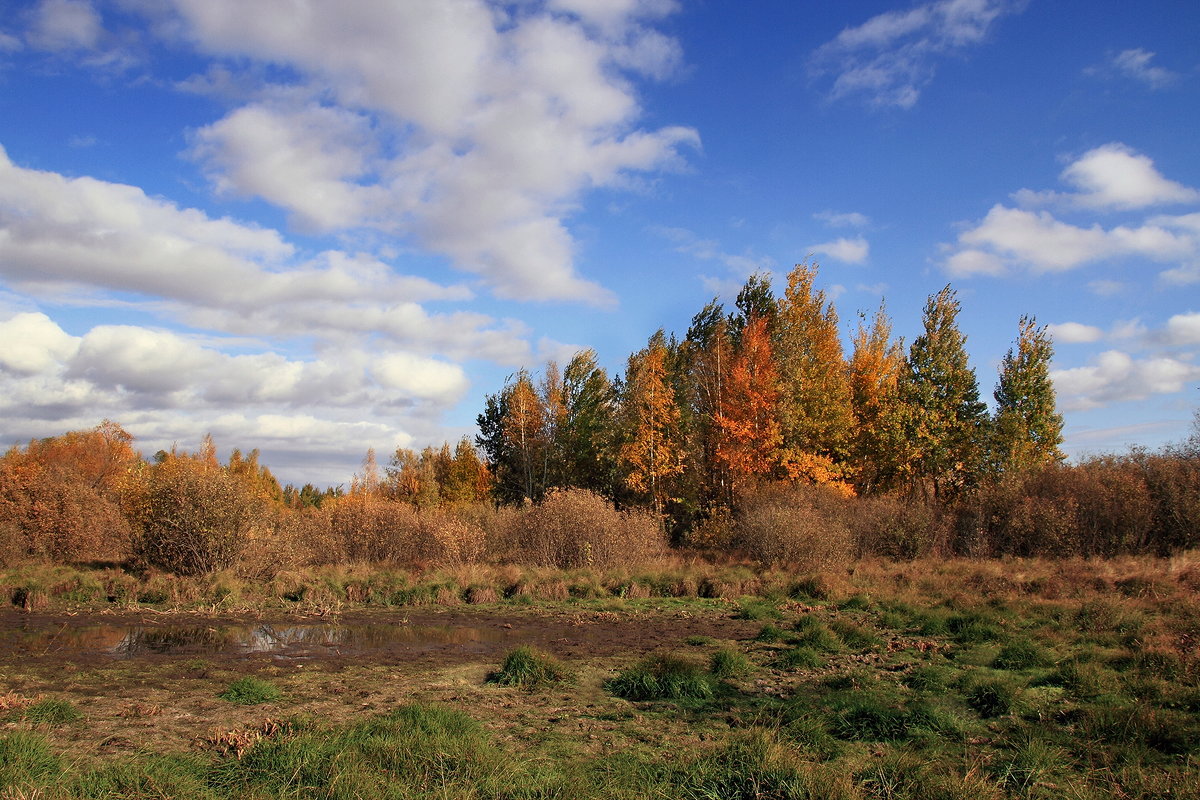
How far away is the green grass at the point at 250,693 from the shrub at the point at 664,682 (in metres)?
4.41

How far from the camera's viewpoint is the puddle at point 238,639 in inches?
488

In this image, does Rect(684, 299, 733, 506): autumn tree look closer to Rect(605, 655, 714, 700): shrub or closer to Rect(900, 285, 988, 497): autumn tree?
Rect(900, 285, 988, 497): autumn tree

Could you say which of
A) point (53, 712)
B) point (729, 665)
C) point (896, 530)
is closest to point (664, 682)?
point (729, 665)

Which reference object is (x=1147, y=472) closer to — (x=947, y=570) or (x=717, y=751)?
(x=947, y=570)

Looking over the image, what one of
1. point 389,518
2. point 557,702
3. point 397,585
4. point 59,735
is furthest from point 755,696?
point 389,518

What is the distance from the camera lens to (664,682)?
9.27m

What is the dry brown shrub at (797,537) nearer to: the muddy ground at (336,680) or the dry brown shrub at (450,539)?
the muddy ground at (336,680)

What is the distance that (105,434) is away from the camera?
4919 centimetres

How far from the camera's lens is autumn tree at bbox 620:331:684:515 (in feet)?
107

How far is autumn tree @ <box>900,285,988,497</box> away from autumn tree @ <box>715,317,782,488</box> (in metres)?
6.21

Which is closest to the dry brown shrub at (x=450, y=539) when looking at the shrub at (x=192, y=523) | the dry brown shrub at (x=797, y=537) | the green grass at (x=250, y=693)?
the shrub at (x=192, y=523)

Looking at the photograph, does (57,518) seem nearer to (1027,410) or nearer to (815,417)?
(815,417)

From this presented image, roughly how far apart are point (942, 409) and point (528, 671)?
26.8 metres

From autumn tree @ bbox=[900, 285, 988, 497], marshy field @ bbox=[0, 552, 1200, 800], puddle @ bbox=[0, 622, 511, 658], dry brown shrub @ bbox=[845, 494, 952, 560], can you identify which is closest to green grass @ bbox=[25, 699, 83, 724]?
marshy field @ bbox=[0, 552, 1200, 800]
